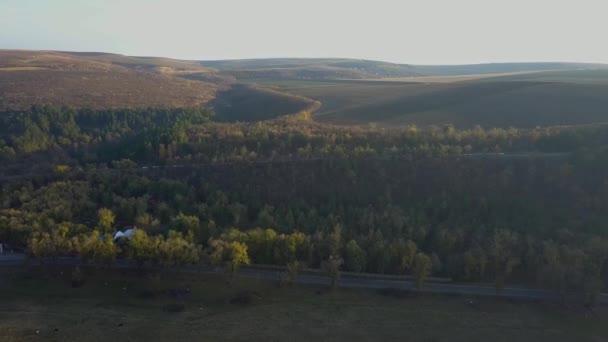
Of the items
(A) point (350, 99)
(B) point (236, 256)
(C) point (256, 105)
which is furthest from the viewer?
(A) point (350, 99)

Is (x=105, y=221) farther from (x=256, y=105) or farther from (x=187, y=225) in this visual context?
(x=256, y=105)

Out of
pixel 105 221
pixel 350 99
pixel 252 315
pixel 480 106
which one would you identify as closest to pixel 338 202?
pixel 252 315

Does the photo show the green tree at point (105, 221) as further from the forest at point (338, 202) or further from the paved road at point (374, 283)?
the paved road at point (374, 283)

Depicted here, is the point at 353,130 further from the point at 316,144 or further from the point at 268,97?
the point at 268,97

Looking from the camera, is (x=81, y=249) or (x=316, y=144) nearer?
(x=81, y=249)

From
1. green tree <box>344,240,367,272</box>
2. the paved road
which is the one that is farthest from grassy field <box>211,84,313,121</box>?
green tree <box>344,240,367,272</box>

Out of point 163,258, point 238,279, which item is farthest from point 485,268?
point 163,258
